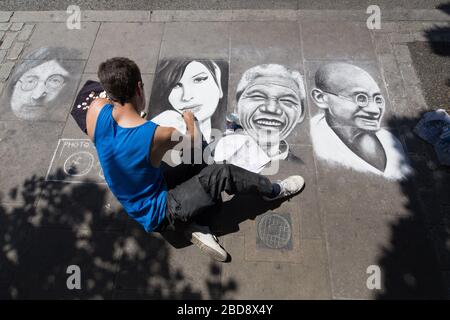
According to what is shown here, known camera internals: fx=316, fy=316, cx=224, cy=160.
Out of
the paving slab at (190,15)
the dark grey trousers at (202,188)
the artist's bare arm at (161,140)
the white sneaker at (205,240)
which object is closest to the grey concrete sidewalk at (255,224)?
the white sneaker at (205,240)

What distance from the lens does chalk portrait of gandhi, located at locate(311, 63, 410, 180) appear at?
4.57m

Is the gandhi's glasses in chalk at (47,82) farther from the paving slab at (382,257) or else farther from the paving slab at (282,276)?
the paving slab at (382,257)

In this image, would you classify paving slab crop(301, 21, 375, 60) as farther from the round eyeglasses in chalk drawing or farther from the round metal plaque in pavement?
the round eyeglasses in chalk drawing

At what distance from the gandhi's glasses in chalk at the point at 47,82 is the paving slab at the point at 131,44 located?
1.65ft

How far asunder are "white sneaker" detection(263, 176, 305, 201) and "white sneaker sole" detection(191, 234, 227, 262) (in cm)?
94

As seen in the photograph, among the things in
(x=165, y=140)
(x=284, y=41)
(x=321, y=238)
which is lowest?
(x=321, y=238)

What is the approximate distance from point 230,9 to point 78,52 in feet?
10.3

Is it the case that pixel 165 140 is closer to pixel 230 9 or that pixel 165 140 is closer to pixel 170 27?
pixel 170 27

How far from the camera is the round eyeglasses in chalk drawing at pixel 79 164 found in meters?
4.67

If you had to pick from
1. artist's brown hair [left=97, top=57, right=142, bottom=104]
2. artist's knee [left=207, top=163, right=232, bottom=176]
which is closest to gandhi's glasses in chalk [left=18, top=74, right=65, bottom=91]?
artist's brown hair [left=97, top=57, right=142, bottom=104]

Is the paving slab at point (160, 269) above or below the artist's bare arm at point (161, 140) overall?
below

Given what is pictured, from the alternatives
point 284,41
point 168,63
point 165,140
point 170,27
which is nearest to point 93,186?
point 165,140

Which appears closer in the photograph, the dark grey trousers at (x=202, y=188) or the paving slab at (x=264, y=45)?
the dark grey trousers at (x=202, y=188)

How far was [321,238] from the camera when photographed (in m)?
4.09
